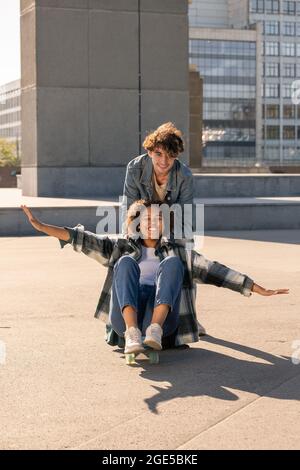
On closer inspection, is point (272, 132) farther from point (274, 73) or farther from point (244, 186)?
Result: point (244, 186)

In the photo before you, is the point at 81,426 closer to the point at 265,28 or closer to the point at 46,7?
the point at 46,7

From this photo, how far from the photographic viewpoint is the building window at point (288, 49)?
14288 cm

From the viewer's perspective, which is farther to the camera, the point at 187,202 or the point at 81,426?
the point at 187,202

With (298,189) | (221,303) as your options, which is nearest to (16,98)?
(298,189)

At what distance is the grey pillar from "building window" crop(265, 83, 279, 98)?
121 metres

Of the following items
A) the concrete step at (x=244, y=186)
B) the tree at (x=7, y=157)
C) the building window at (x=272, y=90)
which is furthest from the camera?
the building window at (x=272, y=90)

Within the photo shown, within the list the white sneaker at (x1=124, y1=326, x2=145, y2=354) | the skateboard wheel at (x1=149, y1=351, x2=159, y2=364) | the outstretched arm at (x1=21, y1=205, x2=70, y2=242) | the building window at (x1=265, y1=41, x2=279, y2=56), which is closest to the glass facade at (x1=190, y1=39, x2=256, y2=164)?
the building window at (x1=265, y1=41, x2=279, y2=56)

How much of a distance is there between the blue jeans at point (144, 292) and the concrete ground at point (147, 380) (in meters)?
0.25

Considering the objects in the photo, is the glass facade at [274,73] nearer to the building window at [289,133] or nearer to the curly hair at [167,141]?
the building window at [289,133]

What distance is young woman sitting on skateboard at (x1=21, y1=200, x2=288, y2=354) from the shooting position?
18.6 feet

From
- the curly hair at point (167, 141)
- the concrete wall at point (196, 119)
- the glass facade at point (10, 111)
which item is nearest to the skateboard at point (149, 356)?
the curly hair at point (167, 141)

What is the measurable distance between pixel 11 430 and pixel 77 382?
103cm

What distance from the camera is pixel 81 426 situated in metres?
4.22

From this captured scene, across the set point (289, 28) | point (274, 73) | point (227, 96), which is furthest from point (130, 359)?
point (289, 28)
